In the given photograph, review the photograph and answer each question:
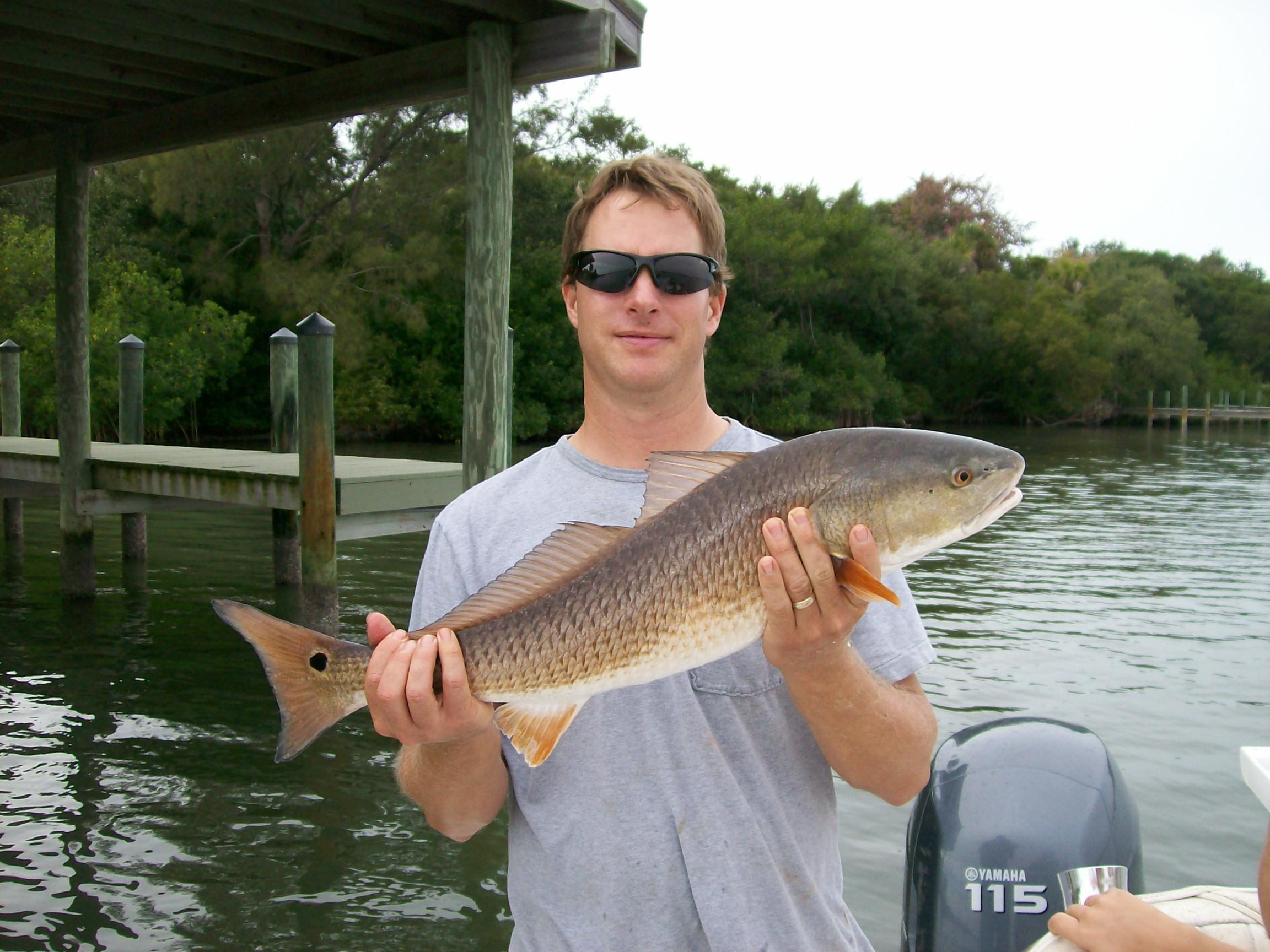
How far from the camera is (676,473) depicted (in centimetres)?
201

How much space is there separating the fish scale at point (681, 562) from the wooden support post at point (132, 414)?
11562 mm

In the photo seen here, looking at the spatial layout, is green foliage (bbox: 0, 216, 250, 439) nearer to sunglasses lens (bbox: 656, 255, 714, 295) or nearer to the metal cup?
sunglasses lens (bbox: 656, 255, 714, 295)

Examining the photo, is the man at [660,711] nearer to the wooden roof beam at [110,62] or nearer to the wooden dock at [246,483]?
the wooden dock at [246,483]

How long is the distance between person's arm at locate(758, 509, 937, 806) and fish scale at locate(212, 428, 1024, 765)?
2.7 inches

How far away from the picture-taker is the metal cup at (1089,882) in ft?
7.65

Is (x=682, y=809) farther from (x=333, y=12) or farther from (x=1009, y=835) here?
(x=333, y=12)

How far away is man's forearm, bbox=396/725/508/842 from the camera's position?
208cm

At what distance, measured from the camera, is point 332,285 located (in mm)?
33188

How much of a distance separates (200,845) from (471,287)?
137 inches

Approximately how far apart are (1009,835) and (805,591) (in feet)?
5.35

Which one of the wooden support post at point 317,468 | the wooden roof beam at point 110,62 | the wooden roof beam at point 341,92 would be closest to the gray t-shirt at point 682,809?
the wooden roof beam at point 341,92

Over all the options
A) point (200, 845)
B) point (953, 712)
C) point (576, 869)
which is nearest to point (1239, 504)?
point (953, 712)

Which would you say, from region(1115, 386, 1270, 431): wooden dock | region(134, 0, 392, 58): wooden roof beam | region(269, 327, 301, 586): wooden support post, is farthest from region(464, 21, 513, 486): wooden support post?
region(1115, 386, 1270, 431): wooden dock

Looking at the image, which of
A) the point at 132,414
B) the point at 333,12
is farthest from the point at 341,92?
the point at 132,414
